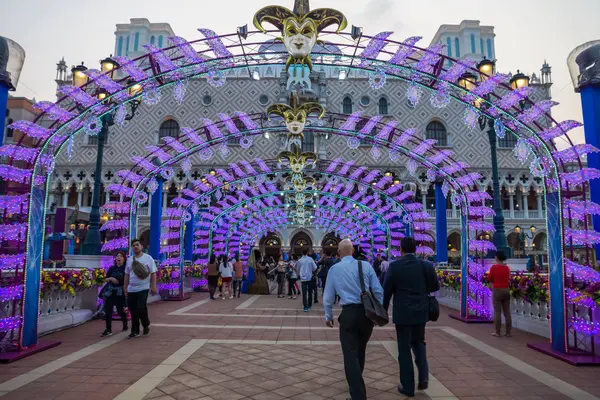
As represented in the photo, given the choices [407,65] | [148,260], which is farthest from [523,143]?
[148,260]

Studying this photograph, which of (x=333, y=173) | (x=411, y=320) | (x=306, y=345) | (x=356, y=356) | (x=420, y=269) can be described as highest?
(x=333, y=173)

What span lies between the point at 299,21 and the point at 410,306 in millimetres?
4959

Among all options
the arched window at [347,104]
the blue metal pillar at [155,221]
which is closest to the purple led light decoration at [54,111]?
the blue metal pillar at [155,221]

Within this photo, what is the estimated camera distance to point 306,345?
7.00 m

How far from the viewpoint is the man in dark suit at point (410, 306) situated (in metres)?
4.46

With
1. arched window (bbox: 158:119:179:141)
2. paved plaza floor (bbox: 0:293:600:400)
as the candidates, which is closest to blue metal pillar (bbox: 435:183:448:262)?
paved plaza floor (bbox: 0:293:600:400)

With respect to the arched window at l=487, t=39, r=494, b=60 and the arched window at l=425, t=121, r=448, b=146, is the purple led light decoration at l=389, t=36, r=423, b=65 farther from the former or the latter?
the arched window at l=487, t=39, r=494, b=60

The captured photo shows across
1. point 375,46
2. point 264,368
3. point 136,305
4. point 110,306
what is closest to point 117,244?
point 110,306

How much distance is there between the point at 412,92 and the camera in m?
8.73

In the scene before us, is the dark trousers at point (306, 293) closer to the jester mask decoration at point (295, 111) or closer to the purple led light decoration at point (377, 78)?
the jester mask decoration at point (295, 111)

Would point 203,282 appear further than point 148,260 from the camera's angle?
Yes

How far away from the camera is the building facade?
39.0 meters

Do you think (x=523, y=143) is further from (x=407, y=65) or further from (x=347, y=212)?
(x=347, y=212)

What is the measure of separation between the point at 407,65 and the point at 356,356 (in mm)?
6238
